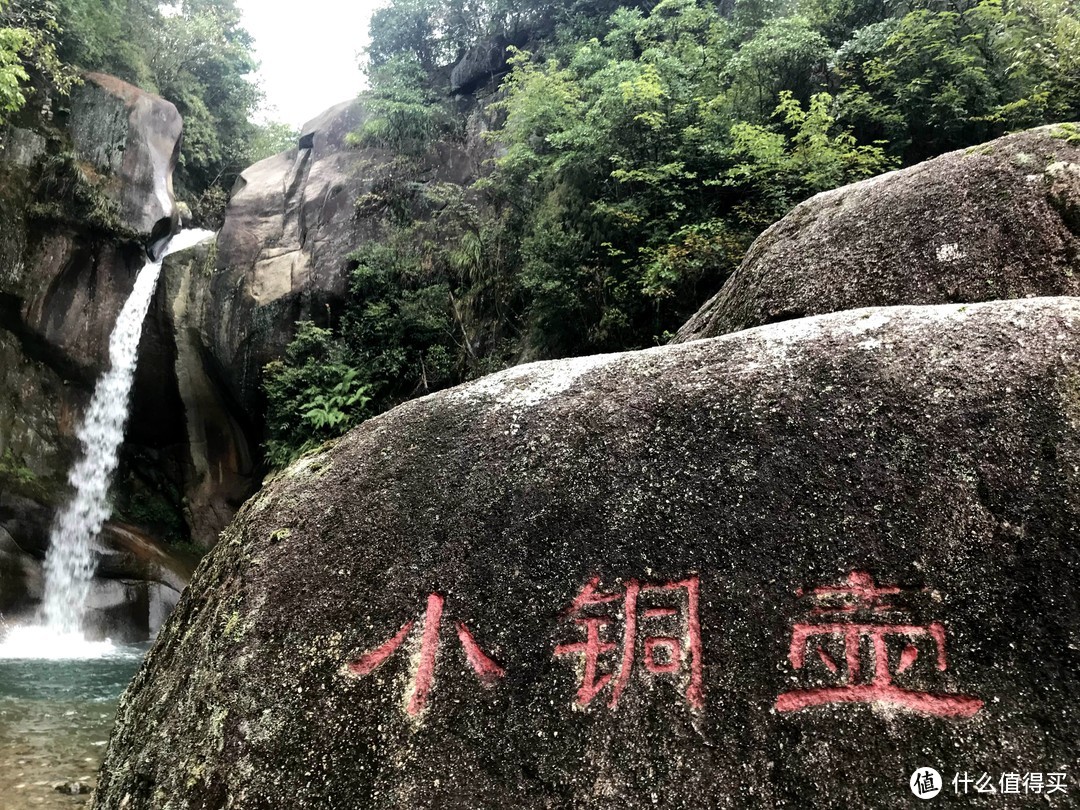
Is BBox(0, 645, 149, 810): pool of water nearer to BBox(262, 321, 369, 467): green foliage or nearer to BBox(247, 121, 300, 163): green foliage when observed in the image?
BBox(262, 321, 369, 467): green foliage

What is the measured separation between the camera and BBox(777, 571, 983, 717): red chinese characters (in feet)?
7.46

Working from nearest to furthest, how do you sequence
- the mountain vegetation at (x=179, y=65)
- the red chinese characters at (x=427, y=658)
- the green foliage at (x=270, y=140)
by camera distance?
the red chinese characters at (x=427, y=658), the mountain vegetation at (x=179, y=65), the green foliage at (x=270, y=140)

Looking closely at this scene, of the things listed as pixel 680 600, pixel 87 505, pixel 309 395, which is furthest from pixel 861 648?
pixel 87 505

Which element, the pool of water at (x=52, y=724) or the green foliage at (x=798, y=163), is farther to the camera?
the green foliage at (x=798, y=163)

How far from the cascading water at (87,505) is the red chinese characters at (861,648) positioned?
42.3 feet

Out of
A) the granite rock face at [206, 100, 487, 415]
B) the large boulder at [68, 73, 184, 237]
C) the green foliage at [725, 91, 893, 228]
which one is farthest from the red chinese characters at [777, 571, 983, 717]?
the large boulder at [68, 73, 184, 237]

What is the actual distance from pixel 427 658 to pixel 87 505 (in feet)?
48.7

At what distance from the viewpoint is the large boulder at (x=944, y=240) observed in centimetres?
409

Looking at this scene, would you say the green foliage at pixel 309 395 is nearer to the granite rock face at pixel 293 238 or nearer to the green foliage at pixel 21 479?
the granite rock face at pixel 293 238

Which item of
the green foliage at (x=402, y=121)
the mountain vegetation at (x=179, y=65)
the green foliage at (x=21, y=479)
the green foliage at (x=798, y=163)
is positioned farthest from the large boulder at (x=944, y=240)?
the mountain vegetation at (x=179, y=65)

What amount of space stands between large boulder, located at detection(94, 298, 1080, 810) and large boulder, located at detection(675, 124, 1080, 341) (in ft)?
4.24

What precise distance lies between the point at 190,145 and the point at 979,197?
72.8 ft

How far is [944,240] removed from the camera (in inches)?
172

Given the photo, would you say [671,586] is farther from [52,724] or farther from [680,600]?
[52,724]
